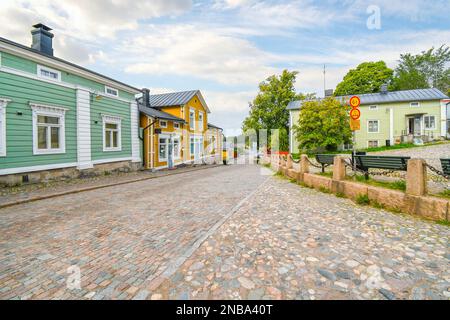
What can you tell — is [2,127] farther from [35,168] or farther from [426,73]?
[426,73]

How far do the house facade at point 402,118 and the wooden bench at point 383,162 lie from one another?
77.7 ft

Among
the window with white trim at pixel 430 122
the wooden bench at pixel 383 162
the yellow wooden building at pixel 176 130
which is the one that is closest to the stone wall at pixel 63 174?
the yellow wooden building at pixel 176 130

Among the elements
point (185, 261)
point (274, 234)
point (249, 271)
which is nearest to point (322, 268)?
point (249, 271)

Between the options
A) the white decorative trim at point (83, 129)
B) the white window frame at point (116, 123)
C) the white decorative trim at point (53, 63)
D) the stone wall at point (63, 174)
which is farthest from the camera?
the white window frame at point (116, 123)

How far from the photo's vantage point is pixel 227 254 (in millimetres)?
3219

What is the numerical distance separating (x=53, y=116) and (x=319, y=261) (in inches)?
487

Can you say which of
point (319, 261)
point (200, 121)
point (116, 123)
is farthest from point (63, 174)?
point (200, 121)

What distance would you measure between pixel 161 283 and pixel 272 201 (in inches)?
177

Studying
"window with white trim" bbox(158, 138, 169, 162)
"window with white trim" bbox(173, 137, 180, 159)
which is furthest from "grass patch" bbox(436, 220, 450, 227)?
"window with white trim" bbox(173, 137, 180, 159)

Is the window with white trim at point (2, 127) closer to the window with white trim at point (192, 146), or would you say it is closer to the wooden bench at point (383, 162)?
the wooden bench at point (383, 162)

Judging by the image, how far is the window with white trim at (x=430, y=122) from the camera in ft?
87.1

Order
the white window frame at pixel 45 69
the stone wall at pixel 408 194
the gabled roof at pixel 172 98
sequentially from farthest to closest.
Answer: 1. the gabled roof at pixel 172 98
2. the white window frame at pixel 45 69
3. the stone wall at pixel 408 194

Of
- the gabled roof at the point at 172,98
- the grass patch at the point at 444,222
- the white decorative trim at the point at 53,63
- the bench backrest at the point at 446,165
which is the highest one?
the gabled roof at the point at 172,98

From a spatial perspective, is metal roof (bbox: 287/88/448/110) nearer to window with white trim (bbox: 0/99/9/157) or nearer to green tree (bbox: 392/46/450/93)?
green tree (bbox: 392/46/450/93)
